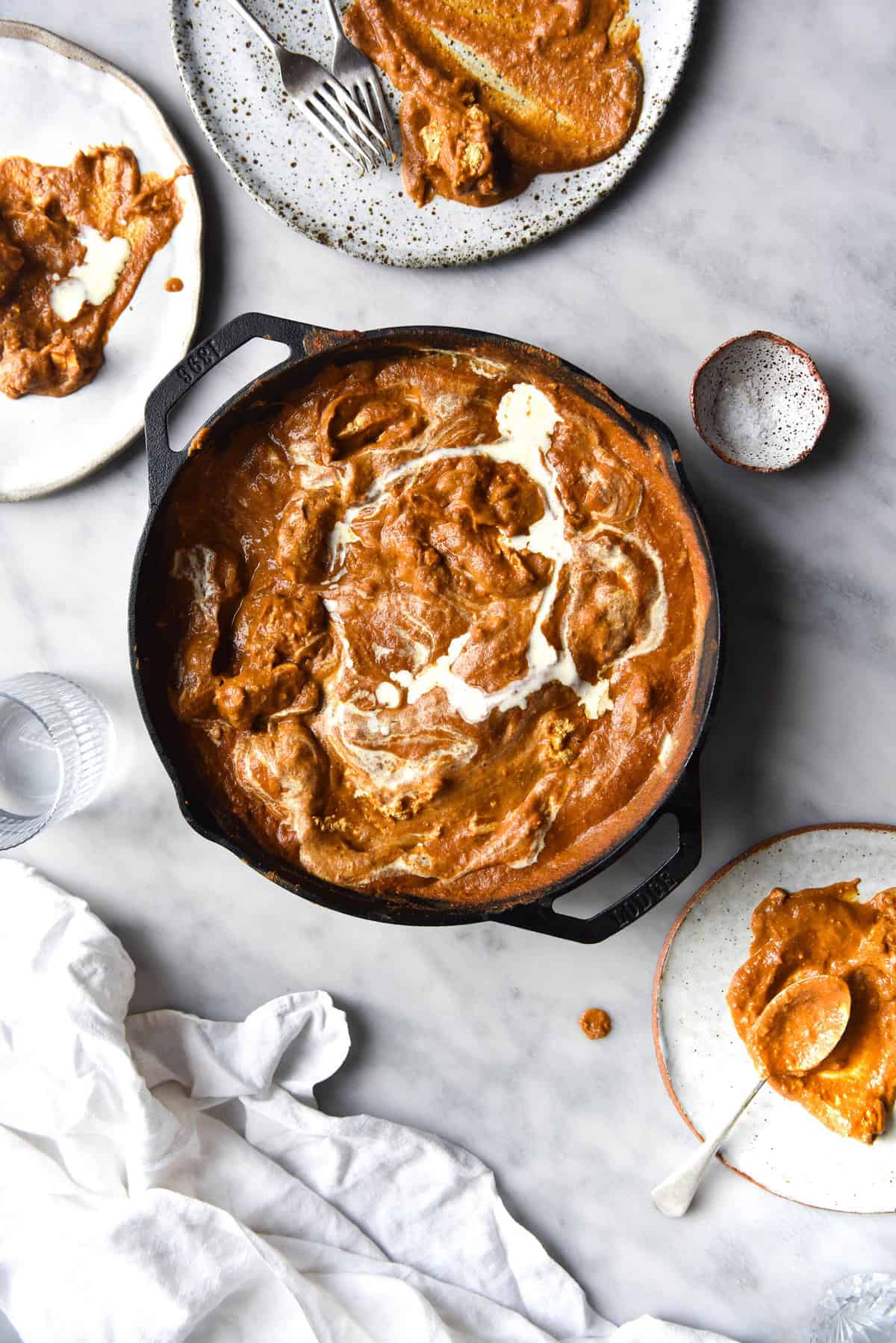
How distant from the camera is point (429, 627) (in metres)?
2.32

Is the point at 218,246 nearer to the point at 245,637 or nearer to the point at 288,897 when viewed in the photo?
the point at 245,637

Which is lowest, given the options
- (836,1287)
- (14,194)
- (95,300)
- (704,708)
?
(836,1287)

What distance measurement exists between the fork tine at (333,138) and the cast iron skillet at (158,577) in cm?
48

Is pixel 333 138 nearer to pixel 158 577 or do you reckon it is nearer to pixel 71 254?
pixel 71 254

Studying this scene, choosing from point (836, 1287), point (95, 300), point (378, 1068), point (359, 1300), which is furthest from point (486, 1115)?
point (95, 300)

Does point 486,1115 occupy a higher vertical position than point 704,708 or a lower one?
lower

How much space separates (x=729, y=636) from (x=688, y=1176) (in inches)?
49.5

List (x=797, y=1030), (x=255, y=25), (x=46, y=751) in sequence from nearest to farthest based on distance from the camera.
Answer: (x=255, y=25) → (x=797, y=1030) → (x=46, y=751)

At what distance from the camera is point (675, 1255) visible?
2561 millimetres

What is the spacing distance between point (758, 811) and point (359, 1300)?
150cm

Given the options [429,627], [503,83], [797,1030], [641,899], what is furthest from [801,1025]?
[503,83]

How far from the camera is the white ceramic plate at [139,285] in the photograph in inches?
95.8

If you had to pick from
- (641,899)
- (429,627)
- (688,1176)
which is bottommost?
(688,1176)

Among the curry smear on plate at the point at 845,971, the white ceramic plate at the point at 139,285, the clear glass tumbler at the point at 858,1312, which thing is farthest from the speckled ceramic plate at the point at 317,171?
the clear glass tumbler at the point at 858,1312
